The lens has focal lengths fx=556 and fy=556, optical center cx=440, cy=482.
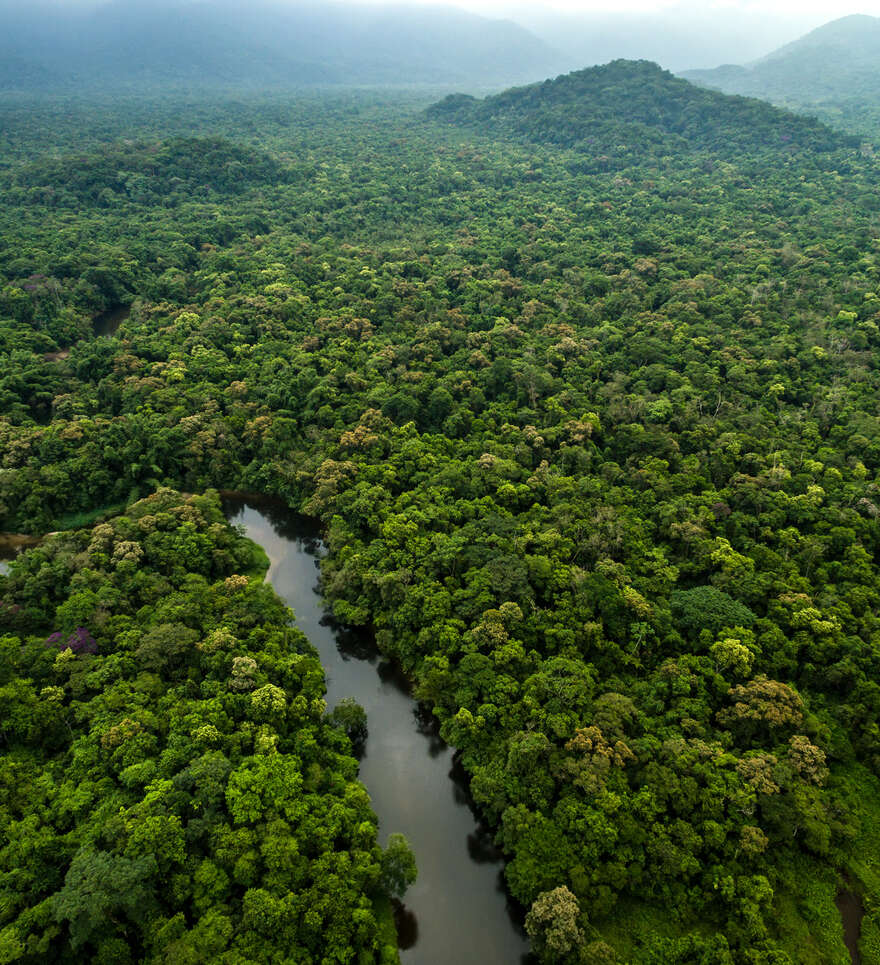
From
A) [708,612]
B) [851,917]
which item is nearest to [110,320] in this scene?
[708,612]

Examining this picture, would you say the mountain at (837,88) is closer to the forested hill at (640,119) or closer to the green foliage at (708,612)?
the forested hill at (640,119)

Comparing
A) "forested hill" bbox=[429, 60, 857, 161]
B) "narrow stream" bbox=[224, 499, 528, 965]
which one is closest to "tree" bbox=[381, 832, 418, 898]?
"narrow stream" bbox=[224, 499, 528, 965]

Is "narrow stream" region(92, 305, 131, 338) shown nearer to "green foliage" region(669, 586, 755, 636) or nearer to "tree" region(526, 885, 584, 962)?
"green foliage" region(669, 586, 755, 636)

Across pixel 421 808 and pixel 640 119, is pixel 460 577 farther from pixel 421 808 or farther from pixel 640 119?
pixel 640 119

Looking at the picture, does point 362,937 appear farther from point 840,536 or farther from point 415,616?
point 840,536

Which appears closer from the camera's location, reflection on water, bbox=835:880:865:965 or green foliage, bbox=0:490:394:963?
green foliage, bbox=0:490:394:963

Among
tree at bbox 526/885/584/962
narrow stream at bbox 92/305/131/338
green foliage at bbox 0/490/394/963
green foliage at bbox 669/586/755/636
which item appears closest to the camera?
green foliage at bbox 0/490/394/963
